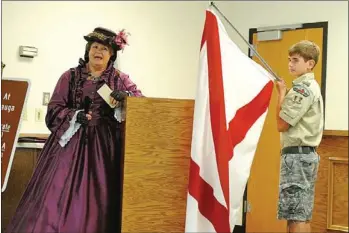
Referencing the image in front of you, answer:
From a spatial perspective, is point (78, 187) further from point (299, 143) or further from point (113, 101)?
point (299, 143)

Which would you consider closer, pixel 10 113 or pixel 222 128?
pixel 222 128

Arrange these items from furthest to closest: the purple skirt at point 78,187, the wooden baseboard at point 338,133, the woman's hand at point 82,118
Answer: the wooden baseboard at point 338,133, the woman's hand at point 82,118, the purple skirt at point 78,187

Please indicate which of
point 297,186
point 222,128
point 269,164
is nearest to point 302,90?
point 297,186

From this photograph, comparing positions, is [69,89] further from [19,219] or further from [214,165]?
[214,165]

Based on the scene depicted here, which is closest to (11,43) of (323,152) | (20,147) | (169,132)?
(20,147)

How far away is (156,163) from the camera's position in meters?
2.32

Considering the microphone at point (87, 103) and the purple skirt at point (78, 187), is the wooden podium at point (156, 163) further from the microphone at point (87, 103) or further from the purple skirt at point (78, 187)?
the microphone at point (87, 103)

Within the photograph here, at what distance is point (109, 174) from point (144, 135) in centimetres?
35

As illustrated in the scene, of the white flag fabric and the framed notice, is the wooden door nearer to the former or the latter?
the framed notice

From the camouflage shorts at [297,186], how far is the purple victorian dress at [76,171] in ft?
2.71

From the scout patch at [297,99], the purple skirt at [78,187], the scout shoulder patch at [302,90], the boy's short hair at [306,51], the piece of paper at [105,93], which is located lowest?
the purple skirt at [78,187]

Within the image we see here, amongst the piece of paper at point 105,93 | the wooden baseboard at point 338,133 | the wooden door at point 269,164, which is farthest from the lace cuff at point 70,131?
the wooden door at point 269,164

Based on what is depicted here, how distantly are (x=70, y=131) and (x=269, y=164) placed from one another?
252 centimetres

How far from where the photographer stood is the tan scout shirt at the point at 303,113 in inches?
102
